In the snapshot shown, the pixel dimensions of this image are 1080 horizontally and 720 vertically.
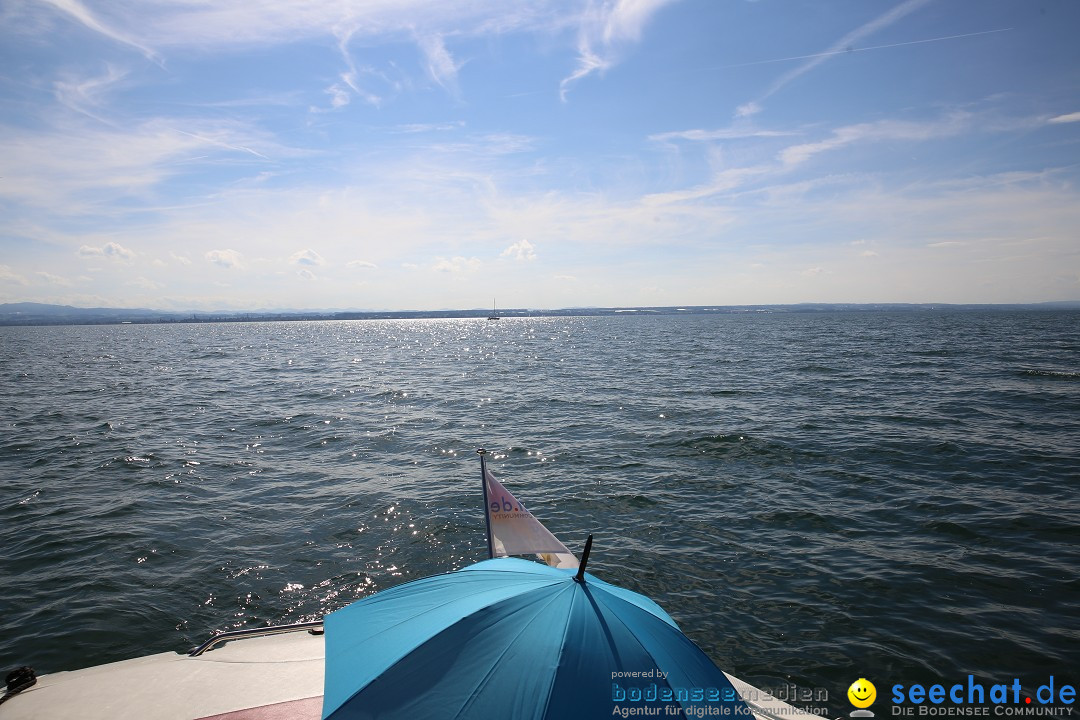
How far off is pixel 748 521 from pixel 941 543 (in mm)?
4068

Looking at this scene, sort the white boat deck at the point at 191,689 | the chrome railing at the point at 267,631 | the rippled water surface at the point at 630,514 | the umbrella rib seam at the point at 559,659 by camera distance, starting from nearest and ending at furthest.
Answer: the umbrella rib seam at the point at 559,659 < the white boat deck at the point at 191,689 < the chrome railing at the point at 267,631 < the rippled water surface at the point at 630,514

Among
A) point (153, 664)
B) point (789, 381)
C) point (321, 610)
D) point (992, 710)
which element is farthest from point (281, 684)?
point (789, 381)

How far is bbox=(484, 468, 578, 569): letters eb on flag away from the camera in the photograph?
8.09m

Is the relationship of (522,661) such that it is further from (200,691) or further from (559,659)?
(200,691)

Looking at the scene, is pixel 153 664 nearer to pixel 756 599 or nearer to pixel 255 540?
pixel 255 540

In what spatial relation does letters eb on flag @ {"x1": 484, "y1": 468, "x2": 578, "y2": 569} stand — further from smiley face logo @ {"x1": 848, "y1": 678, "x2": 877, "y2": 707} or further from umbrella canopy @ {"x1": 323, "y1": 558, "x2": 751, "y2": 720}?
smiley face logo @ {"x1": 848, "y1": 678, "x2": 877, "y2": 707}

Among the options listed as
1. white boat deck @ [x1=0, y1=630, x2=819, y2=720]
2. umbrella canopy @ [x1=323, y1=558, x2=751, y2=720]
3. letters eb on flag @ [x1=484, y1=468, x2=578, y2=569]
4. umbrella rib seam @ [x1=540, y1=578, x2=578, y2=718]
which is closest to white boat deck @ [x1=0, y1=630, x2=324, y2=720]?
white boat deck @ [x1=0, y1=630, x2=819, y2=720]

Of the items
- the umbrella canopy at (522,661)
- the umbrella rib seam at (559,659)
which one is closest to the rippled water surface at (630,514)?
the umbrella canopy at (522,661)

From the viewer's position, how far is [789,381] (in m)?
35.1

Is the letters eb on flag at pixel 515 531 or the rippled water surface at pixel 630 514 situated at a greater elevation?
the letters eb on flag at pixel 515 531

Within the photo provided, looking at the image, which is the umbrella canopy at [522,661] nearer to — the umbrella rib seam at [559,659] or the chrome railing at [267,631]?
the umbrella rib seam at [559,659]

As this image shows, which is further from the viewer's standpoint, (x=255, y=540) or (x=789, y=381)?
(x=789, y=381)

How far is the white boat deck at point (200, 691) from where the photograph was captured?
5941 millimetres

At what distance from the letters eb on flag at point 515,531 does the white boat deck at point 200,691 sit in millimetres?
2846
